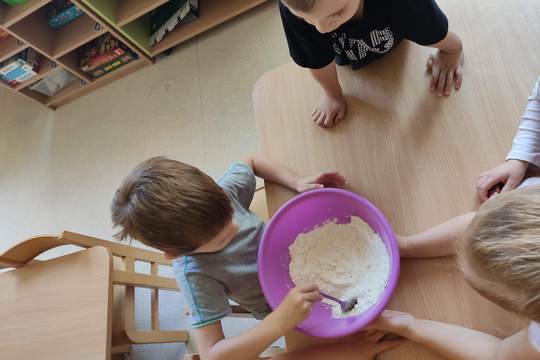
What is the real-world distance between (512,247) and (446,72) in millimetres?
397

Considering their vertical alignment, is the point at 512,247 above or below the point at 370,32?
below

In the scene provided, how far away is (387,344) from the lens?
2.06 ft

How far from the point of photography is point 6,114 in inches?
78.6

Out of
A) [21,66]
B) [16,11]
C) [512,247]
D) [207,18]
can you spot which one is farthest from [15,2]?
[512,247]

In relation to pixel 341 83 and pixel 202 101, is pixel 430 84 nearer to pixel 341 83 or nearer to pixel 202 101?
pixel 341 83

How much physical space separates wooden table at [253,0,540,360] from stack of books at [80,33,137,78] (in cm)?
115

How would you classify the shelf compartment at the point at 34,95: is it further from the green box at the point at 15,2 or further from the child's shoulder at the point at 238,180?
the child's shoulder at the point at 238,180

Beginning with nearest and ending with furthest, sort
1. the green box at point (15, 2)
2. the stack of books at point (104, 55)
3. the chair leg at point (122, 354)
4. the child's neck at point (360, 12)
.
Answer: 1. the child's neck at point (360, 12)
2. the chair leg at point (122, 354)
3. the green box at point (15, 2)
4. the stack of books at point (104, 55)

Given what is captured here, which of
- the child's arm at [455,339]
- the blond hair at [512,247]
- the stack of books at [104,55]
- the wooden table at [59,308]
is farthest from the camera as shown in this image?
the stack of books at [104,55]

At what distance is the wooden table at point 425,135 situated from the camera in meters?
0.64

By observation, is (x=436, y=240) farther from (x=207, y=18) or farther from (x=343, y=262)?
(x=207, y=18)

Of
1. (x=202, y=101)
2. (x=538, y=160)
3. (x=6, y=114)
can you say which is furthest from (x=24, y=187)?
(x=538, y=160)

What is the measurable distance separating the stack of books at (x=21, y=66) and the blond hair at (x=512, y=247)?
1.79 metres

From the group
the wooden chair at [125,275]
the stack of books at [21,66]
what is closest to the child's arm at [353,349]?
the wooden chair at [125,275]
